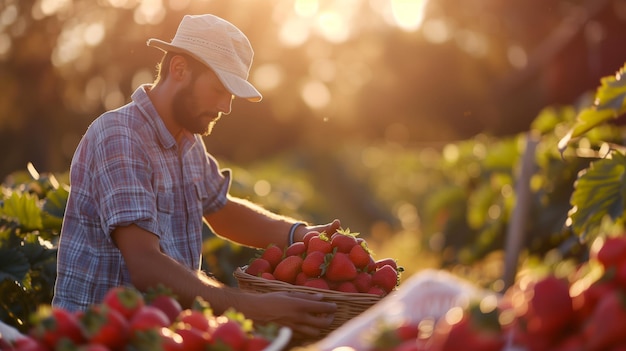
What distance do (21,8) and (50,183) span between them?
14921 millimetres

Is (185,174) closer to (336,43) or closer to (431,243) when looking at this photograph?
(431,243)

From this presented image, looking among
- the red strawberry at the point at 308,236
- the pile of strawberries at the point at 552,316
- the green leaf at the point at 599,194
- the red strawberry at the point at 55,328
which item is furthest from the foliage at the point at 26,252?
the pile of strawberries at the point at 552,316

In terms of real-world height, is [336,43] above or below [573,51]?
above

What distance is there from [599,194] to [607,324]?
2140 mm

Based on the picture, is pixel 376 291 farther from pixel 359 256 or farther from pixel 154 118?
pixel 154 118

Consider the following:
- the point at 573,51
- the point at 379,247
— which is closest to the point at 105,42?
the point at 379,247

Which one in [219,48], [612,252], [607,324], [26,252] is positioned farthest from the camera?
[26,252]

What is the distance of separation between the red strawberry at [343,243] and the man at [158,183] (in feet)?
0.80

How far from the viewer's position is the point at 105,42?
71.7ft

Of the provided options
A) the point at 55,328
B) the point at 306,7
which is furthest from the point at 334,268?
the point at 306,7

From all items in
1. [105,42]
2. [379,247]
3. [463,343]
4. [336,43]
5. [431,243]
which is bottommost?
[463,343]

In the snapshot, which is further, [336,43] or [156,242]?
[336,43]

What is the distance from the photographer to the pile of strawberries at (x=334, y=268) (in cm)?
288

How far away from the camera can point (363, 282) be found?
9.53 feet
